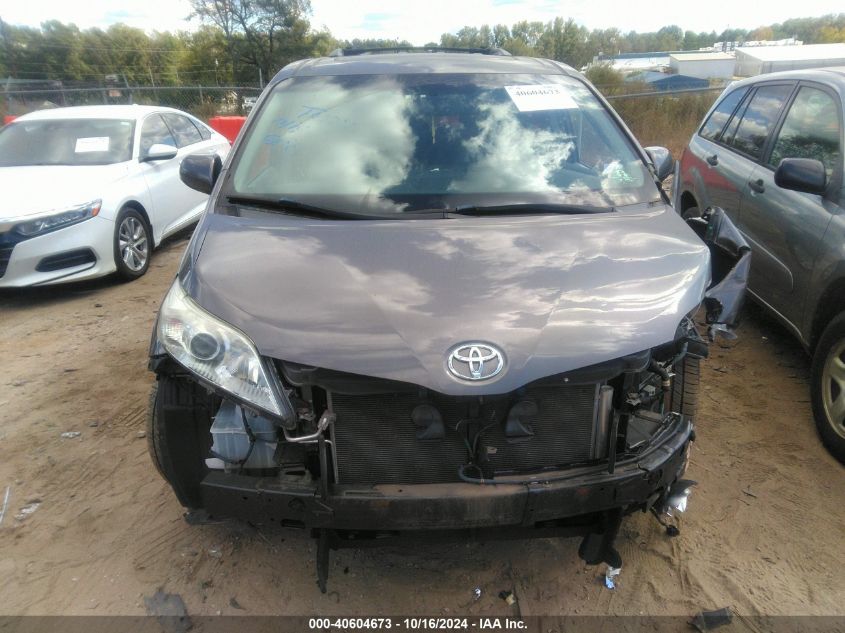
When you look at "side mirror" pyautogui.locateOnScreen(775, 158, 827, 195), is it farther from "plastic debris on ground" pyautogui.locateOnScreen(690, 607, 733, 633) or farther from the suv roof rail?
"plastic debris on ground" pyautogui.locateOnScreen(690, 607, 733, 633)

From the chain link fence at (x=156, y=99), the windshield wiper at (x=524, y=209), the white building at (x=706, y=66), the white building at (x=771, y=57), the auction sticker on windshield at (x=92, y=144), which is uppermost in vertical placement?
the windshield wiper at (x=524, y=209)

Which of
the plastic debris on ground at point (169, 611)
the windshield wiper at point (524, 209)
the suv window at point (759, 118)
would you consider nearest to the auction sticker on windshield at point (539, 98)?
the windshield wiper at point (524, 209)

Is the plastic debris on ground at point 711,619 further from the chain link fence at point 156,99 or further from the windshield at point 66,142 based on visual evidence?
the chain link fence at point 156,99

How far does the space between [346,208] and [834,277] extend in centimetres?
245

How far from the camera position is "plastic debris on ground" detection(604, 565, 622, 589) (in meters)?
2.35

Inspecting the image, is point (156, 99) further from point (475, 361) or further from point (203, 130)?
point (475, 361)

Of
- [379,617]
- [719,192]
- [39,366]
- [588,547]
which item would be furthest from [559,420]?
[39,366]

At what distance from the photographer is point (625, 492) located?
1.96 m

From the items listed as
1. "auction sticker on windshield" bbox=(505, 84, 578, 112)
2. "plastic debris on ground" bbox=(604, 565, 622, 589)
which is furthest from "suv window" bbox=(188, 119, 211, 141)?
"plastic debris on ground" bbox=(604, 565, 622, 589)

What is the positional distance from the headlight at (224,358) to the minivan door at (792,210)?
9.71 ft

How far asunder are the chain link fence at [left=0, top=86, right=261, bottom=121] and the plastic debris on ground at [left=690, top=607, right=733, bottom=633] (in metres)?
15.6

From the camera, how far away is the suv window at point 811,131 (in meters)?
3.43

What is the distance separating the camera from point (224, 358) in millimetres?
1922

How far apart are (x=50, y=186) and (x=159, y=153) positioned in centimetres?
107
